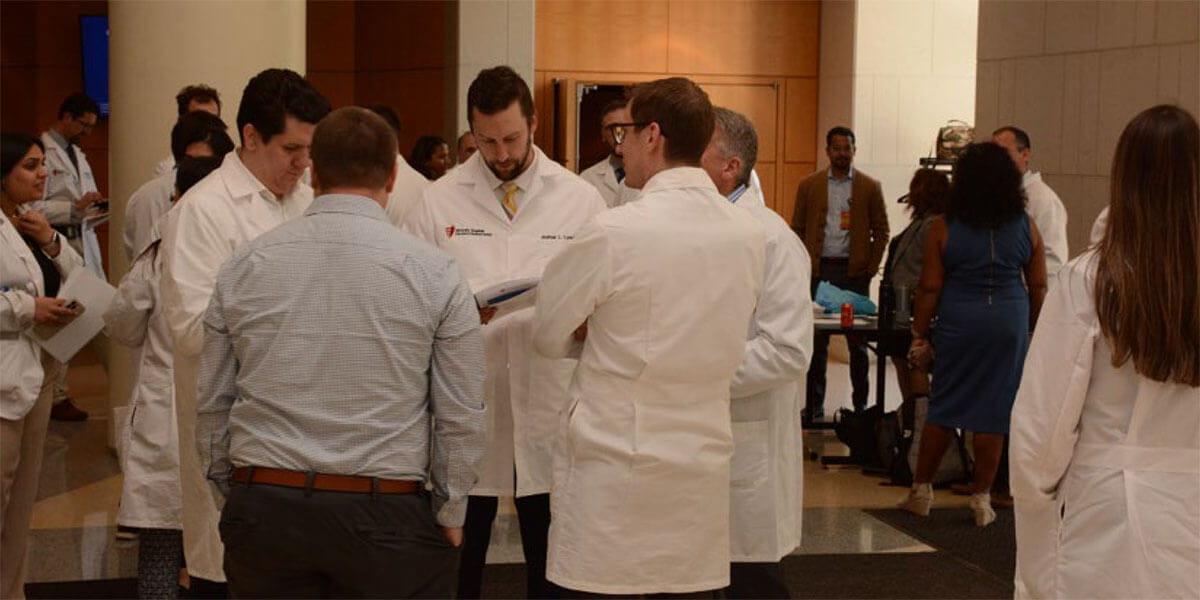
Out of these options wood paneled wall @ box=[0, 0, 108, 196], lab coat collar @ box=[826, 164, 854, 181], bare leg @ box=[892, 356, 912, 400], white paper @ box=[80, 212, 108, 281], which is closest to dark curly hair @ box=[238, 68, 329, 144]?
white paper @ box=[80, 212, 108, 281]

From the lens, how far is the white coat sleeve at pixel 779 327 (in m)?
3.67

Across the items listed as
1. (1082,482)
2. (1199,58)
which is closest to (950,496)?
(1199,58)

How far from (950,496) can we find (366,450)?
4.90 m

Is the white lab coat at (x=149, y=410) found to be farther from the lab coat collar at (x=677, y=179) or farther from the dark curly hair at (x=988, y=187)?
the dark curly hair at (x=988, y=187)

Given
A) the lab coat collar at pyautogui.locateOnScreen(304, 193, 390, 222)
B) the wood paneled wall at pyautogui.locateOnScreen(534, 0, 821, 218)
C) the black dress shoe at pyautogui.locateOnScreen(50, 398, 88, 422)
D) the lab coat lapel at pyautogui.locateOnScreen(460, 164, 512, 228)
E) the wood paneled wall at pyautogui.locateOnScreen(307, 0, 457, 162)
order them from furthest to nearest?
the wood paneled wall at pyautogui.locateOnScreen(307, 0, 457, 162) → the wood paneled wall at pyautogui.locateOnScreen(534, 0, 821, 218) → the black dress shoe at pyautogui.locateOnScreen(50, 398, 88, 422) → the lab coat lapel at pyautogui.locateOnScreen(460, 164, 512, 228) → the lab coat collar at pyautogui.locateOnScreen(304, 193, 390, 222)

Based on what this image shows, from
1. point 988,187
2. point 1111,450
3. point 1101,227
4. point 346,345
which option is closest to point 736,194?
point 1101,227

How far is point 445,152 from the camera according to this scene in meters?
9.71

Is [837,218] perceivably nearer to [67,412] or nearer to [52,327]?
[67,412]

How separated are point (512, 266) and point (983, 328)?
10.3 ft

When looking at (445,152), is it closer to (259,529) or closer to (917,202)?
(917,202)

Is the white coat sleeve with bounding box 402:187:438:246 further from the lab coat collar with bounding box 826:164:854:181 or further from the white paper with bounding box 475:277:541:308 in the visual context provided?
the lab coat collar with bounding box 826:164:854:181

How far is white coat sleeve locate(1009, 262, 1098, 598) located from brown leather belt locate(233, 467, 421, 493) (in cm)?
130

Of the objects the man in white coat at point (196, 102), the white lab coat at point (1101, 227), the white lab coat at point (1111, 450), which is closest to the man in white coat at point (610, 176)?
the man in white coat at point (196, 102)

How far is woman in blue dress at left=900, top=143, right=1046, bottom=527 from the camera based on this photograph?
6414 mm
